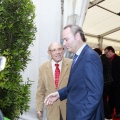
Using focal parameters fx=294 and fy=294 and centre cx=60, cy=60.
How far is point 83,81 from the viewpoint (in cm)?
261

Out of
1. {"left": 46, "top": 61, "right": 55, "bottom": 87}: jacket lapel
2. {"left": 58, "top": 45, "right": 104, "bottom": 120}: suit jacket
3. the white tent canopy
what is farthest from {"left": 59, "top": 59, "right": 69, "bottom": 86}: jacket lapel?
the white tent canopy

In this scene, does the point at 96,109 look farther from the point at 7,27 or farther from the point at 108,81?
the point at 108,81

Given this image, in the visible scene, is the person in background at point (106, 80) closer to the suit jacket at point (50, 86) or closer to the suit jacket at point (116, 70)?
the suit jacket at point (116, 70)

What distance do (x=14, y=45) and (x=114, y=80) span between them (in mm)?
4653

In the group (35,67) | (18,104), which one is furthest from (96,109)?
(35,67)

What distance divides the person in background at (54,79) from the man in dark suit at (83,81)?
109 cm

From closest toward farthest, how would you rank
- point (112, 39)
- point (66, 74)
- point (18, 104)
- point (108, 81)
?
point (18, 104) < point (66, 74) < point (108, 81) < point (112, 39)

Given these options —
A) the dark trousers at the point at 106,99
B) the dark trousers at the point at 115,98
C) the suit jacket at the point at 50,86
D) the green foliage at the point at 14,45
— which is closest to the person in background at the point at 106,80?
the dark trousers at the point at 106,99

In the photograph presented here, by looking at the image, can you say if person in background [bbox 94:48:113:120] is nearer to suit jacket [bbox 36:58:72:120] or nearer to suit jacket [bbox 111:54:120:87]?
suit jacket [bbox 111:54:120:87]

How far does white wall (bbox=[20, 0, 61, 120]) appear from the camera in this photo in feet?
18.4

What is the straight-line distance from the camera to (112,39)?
12367 millimetres

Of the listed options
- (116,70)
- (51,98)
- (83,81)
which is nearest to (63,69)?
(51,98)

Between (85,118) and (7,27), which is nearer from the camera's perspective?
(85,118)

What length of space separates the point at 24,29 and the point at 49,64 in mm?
891
